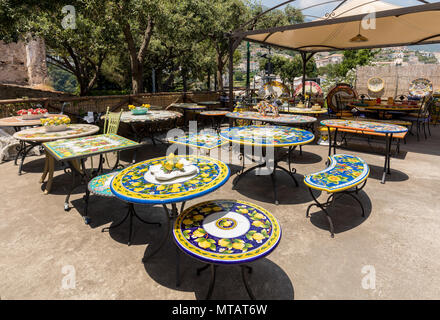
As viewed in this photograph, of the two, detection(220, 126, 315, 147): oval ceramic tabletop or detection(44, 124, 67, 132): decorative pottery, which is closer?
detection(220, 126, 315, 147): oval ceramic tabletop

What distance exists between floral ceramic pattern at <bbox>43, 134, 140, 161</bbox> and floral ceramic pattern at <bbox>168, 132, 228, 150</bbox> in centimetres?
126

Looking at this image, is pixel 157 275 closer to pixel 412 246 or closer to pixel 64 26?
pixel 412 246

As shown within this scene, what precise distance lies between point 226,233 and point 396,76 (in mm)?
15100

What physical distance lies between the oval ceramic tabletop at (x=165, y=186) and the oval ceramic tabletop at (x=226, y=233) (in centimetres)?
25

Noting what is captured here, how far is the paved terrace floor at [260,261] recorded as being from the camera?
2162 millimetres

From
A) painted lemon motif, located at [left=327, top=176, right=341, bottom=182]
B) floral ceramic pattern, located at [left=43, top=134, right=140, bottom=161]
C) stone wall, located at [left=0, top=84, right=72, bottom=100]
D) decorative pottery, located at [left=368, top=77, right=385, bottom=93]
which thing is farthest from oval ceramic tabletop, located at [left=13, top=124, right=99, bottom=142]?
stone wall, located at [left=0, top=84, right=72, bottom=100]

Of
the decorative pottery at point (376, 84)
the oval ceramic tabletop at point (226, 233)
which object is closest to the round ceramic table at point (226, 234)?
the oval ceramic tabletop at point (226, 233)

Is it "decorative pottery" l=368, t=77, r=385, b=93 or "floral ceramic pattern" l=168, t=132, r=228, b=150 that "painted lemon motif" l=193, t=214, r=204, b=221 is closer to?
"floral ceramic pattern" l=168, t=132, r=228, b=150

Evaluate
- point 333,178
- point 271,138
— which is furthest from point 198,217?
point 271,138

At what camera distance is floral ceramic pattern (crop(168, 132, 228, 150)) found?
4547 millimetres

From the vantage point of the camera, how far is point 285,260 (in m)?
2.51

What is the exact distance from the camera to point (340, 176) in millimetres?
3135

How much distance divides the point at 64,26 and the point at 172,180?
8599 mm
